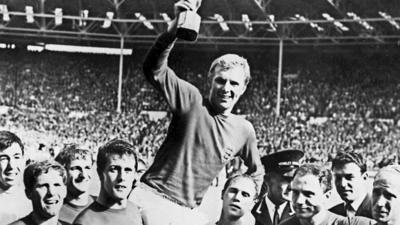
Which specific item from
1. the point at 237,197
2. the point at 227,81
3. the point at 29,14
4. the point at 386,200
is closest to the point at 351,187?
the point at 386,200

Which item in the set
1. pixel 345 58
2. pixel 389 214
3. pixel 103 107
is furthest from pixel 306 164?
pixel 103 107

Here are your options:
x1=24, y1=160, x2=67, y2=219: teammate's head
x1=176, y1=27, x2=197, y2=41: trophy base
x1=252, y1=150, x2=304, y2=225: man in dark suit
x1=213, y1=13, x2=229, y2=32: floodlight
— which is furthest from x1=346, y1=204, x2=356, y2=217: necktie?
x1=24, y1=160, x2=67, y2=219: teammate's head

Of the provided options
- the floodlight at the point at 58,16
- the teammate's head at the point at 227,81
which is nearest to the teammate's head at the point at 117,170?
the teammate's head at the point at 227,81

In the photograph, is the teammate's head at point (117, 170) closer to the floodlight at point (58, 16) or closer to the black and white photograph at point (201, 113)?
the black and white photograph at point (201, 113)

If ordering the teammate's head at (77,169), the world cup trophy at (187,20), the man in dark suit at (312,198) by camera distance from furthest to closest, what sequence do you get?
the man in dark suit at (312,198) < the teammate's head at (77,169) < the world cup trophy at (187,20)

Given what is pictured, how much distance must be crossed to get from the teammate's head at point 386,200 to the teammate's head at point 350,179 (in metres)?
0.11

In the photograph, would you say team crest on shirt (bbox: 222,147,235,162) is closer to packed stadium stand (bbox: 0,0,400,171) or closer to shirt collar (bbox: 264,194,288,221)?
packed stadium stand (bbox: 0,0,400,171)

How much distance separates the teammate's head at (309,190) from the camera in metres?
2.87

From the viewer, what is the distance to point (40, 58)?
10.7 ft

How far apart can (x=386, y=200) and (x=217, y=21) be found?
3.98 feet

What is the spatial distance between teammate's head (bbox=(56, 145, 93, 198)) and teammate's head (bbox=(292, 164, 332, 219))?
100cm

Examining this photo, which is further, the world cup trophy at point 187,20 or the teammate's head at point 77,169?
A: the teammate's head at point 77,169

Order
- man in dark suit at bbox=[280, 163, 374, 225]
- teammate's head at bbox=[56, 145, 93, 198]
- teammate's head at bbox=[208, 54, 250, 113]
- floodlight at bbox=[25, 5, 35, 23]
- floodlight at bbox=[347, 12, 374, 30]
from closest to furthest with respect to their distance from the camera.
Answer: teammate's head at bbox=[208, 54, 250, 113] < teammate's head at bbox=[56, 145, 93, 198] < man in dark suit at bbox=[280, 163, 374, 225] < floodlight at bbox=[25, 5, 35, 23] < floodlight at bbox=[347, 12, 374, 30]

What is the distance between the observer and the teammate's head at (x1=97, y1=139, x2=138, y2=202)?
2664mm
